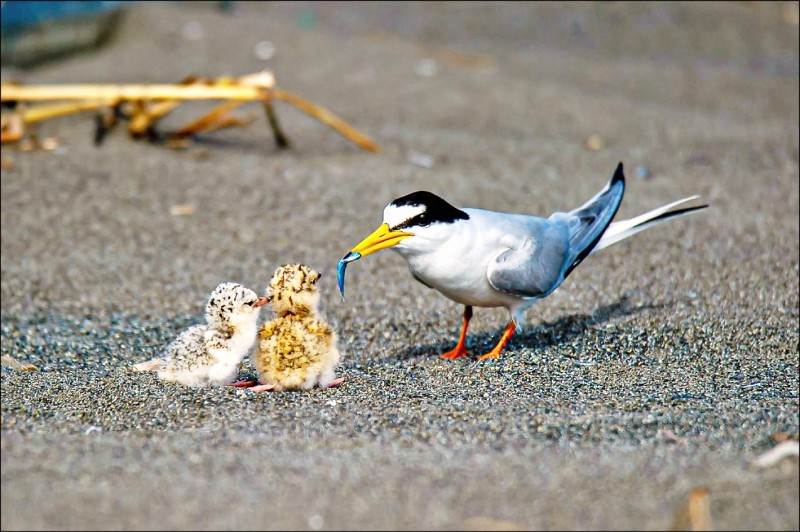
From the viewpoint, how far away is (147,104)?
7.45m

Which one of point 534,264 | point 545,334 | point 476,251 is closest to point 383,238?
point 476,251

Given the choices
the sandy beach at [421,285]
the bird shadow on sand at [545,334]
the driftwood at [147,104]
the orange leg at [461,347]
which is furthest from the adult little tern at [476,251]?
the driftwood at [147,104]

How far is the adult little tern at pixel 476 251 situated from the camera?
4.06 m

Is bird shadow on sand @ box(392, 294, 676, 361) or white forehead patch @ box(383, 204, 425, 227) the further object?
bird shadow on sand @ box(392, 294, 676, 361)

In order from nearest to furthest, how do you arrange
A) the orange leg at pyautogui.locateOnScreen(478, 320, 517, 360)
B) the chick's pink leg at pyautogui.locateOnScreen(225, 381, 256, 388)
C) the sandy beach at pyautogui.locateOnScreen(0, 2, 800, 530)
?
the sandy beach at pyautogui.locateOnScreen(0, 2, 800, 530)
the chick's pink leg at pyautogui.locateOnScreen(225, 381, 256, 388)
the orange leg at pyautogui.locateOnScreen(478, 320, 517, 360)

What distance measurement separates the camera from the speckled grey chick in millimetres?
3857

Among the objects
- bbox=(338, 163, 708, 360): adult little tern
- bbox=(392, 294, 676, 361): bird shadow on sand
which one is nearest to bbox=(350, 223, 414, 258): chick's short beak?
bbox=(338, 163, 708, 360): adult little tern

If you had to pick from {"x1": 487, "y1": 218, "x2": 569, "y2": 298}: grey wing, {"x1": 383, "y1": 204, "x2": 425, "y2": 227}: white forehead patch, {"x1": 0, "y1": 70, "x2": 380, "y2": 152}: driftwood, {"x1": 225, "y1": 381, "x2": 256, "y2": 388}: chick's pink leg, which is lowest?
{"x1": 225, "y1": 381, "x2": 256, "y2": 388}: chick's pink leg

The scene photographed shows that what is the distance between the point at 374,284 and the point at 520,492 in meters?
2.82

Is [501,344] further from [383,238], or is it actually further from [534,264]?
[383,238]

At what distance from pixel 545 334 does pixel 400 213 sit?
1053 millimetres

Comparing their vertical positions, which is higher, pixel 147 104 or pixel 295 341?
pixel 147 104

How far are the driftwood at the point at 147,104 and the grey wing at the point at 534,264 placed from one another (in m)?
2.89

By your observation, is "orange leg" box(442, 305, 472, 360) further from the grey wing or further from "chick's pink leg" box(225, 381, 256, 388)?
"chick's pink leg" box(225, 381, 256, 388)
